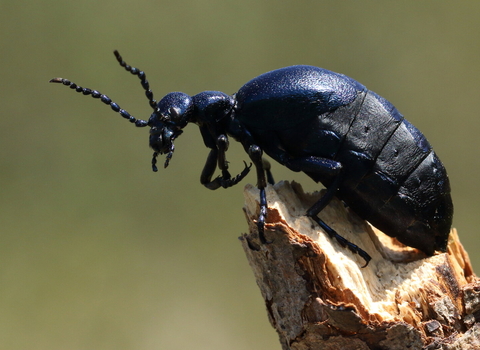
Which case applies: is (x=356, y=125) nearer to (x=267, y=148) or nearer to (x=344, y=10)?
(x=267, y=148)

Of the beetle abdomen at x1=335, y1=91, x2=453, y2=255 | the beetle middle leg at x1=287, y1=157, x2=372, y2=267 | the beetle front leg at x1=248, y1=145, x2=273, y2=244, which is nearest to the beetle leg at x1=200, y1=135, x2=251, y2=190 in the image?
the beetle front leg at x1=248, y1=145, x2=273, y2=244

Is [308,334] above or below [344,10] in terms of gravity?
below

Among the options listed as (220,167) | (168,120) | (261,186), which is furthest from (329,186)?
(168,120)

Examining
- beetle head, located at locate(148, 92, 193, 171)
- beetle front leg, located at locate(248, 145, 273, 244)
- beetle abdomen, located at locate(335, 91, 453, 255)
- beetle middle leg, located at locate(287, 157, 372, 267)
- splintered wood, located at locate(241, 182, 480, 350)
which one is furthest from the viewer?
beetle head, located at locate(148, 92, 193, 171)

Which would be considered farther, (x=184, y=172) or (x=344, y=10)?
(x=344, y=10)

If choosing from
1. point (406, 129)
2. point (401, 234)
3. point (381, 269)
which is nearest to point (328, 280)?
point (381, 269)

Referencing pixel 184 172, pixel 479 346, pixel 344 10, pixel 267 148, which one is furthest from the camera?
pixel 344 10

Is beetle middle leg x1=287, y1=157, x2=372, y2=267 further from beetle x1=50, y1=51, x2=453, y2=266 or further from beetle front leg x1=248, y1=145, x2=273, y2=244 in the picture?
beetle front leg x1=248, y1=145, x2=273, y2=244
